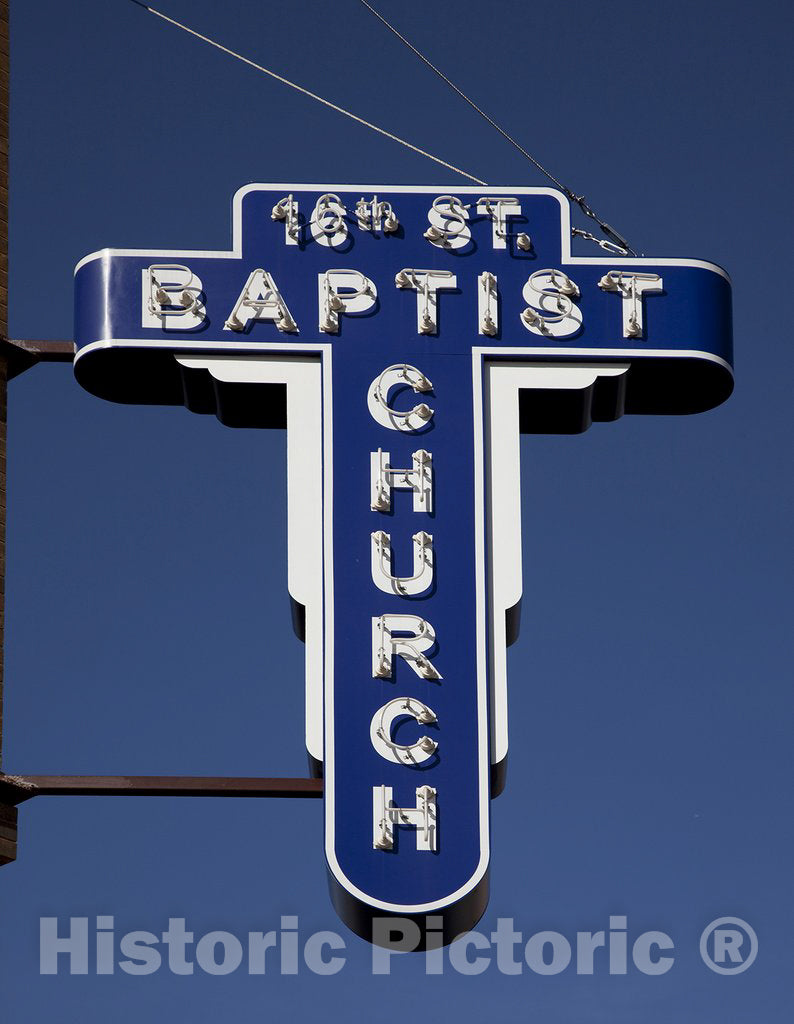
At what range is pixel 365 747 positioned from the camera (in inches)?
824

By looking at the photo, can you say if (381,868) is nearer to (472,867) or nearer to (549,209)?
(472,867)

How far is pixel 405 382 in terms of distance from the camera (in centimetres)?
2219

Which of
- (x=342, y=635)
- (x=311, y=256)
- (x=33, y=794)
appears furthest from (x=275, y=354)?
(x=33, y=794)

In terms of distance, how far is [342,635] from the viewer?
21.3m

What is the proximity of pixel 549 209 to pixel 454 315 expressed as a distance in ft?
3.67

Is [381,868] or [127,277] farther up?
[127,277]

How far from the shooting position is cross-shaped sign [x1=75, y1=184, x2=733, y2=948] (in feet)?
69.3

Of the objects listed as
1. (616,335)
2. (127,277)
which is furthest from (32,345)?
(616,335)

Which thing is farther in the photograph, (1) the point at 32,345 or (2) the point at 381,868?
(1) the point at 32,345

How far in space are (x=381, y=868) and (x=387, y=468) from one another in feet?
9.60

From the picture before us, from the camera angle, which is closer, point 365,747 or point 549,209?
→ point 365,747

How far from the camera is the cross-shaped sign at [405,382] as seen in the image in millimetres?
21109

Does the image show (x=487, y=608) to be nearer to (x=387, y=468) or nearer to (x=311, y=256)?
(x=387, y=468)

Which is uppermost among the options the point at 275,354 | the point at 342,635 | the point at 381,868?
the point at 275,354
